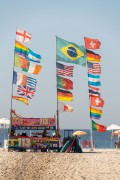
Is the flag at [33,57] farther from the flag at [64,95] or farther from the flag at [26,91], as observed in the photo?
the flag at [64,95]

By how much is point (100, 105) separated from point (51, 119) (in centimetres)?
546

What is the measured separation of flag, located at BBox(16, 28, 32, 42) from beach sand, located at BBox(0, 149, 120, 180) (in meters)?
11.1

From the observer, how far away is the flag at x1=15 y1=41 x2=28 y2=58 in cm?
3406

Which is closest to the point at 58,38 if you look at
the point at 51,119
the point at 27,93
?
the point at 27,93

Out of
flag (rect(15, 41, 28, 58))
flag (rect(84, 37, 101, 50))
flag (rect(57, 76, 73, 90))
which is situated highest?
flag (rect(84, 37, 101, 50))

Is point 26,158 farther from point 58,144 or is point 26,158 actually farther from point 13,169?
point 58,144

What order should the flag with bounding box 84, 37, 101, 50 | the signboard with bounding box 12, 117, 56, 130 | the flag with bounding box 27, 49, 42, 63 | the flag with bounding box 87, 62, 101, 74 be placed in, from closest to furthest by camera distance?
the signboard with bounding box 12, 117, 56, 130 < the flag with bounding box 27, 49, 42, 63 < the flag with bounding box 87, 62, 101, 74 < the flag with bounding box 84, 37, 101, 50

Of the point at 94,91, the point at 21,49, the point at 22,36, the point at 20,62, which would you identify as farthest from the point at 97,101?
the point at 22,36

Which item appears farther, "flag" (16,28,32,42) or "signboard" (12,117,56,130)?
"flag" (16,28,32,42)

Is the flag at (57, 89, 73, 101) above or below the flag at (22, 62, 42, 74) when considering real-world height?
below

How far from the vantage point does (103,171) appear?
2400 centimetres

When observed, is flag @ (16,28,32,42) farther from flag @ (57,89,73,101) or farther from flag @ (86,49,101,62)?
flag @ (57,89,73,101)

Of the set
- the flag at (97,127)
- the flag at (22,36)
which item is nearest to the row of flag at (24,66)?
the flag at (22,36)

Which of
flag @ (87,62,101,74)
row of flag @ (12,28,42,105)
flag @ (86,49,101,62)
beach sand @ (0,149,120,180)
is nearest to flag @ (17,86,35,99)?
row of flag @ (12,28,42,105)
